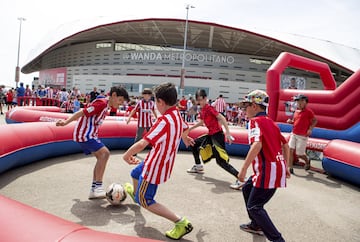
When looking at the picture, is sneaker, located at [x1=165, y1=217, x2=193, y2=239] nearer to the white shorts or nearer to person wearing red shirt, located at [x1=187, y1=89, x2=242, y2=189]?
person wearing red shirt, located at [x1=187, y1=89, x2=242, y2=189]

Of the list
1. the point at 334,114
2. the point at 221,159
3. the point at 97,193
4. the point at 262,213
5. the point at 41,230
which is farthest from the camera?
the point at 334,114

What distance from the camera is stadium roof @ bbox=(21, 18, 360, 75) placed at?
29203 millimetres

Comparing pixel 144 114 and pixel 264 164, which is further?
pixel 144 114

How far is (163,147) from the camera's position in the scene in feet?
8.41

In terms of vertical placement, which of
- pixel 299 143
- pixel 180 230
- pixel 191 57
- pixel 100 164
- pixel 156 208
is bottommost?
pixel 180 230

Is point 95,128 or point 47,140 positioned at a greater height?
point 95,128

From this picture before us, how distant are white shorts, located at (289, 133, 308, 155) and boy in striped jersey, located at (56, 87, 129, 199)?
13.5 feet

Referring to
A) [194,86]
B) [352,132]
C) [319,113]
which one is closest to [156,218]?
[352,132]

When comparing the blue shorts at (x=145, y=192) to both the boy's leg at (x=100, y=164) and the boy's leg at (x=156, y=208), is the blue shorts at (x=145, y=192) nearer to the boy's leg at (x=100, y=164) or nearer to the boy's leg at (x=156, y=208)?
the boy's leg at (x=156, y=208)

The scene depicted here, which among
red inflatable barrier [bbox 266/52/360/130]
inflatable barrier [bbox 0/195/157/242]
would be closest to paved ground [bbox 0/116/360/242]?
inflatable barrier [bbox 0/195/157/242]

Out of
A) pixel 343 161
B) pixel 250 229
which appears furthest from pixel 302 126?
pixel 250 229

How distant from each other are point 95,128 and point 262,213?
2528 millimetres

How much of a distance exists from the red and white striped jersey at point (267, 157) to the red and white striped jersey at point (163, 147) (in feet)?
2.46

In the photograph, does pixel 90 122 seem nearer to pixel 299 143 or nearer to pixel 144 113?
pixel 144 113
